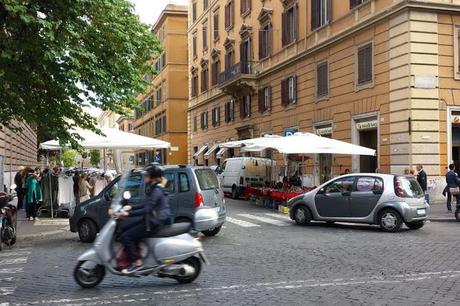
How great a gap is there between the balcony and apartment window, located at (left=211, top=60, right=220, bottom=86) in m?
4.80

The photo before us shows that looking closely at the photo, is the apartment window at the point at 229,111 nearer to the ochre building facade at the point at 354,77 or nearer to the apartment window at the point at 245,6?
the ochre building facade at the point at 354,77

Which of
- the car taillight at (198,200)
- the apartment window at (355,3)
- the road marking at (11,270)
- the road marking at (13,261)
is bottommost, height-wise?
the road marking at (13,261)

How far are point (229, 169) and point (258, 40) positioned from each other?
39.3ft

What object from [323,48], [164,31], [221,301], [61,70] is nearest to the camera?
[221,301]

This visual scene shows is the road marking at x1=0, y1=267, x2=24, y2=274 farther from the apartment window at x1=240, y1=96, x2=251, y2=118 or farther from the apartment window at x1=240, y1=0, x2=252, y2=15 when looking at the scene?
the apartment window at x1=240, y1=0, x2=252, y2=15

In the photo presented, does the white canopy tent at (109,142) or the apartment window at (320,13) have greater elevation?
the apartment window at (320,13)

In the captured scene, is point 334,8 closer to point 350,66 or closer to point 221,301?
point 350,66

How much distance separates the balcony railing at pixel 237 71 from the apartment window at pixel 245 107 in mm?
1785

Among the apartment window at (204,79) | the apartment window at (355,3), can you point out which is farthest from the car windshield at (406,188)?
the apartment window at (204,79)

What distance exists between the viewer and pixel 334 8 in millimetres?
27500

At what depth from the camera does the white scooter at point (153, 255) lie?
7.79 meters

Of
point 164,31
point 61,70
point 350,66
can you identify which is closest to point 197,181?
point 61,70

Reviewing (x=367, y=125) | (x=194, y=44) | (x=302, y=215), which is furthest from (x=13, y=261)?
(x=194, y=44)

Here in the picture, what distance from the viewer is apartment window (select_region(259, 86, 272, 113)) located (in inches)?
1437
